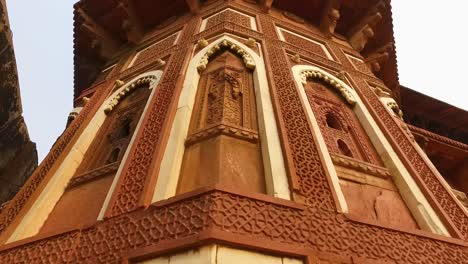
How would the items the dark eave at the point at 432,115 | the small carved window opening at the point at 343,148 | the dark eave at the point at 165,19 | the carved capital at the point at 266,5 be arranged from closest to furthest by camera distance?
the small carved window opening at the point at 343,148
the carved capital at the point at 266,5
the dark eave at the point at 165,19
the dark eave at the point at 432,115

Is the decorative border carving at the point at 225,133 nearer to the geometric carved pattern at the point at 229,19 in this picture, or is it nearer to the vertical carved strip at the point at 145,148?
the vertical carved strip at the point at 145,148

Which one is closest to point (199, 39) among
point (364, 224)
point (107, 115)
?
point (107, 115)

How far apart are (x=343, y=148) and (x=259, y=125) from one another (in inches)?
35.9

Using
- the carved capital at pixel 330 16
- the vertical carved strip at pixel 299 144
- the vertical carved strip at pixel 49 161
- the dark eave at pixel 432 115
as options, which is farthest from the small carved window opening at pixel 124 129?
the dark eave at pixel 432 115

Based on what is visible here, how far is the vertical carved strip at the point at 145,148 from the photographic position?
2.65 m

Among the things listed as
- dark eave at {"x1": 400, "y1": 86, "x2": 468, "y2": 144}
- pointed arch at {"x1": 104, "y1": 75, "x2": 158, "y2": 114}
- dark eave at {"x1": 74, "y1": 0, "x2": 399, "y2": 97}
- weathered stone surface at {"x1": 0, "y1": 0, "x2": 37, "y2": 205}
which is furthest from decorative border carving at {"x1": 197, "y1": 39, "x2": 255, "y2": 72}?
Result: dark eave at {"x1": 400, "y1": 86, "x2": 468, "y2": 144}

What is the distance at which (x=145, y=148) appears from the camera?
3117 mm

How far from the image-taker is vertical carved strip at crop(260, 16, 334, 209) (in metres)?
2.63

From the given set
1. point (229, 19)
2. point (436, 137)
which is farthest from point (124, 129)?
point (436, 137)

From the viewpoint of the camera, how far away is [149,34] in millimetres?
6168

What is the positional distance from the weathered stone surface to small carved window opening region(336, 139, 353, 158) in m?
3.64

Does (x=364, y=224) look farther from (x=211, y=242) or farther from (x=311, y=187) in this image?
(x=211, y=242)

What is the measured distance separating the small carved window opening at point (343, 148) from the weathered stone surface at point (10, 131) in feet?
11.9

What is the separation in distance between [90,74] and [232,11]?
2917 mm
